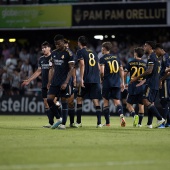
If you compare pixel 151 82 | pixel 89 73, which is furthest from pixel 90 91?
pixel 151 82

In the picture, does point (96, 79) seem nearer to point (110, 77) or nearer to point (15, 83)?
point (110, 77)

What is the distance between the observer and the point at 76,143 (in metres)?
13.8

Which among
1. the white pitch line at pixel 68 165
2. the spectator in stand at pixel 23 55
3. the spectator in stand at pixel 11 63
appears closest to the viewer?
the white pitch line at pixel 68 165

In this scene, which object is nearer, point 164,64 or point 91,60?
point 91,60

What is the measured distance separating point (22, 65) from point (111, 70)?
583 inches

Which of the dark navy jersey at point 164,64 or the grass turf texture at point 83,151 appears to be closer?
the grass turf texture at point 83,151

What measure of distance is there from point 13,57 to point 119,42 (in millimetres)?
6569

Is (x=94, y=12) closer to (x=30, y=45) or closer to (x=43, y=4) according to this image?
(x=43, y=4)

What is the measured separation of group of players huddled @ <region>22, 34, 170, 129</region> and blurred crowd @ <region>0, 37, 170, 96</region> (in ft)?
39.2

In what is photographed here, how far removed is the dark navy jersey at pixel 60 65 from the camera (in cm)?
1831

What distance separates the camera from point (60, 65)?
723 inches

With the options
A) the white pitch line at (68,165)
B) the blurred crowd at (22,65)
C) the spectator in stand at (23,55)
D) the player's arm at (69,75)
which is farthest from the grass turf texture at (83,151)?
the spectator in stand at (23,55)

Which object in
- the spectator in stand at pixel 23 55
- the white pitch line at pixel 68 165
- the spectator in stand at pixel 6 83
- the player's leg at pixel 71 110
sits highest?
the spectator in stand at pixel 23 55

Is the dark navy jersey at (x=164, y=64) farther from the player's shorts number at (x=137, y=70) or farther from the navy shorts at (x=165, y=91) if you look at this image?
the player's shorts number at (x=137, y=70)
